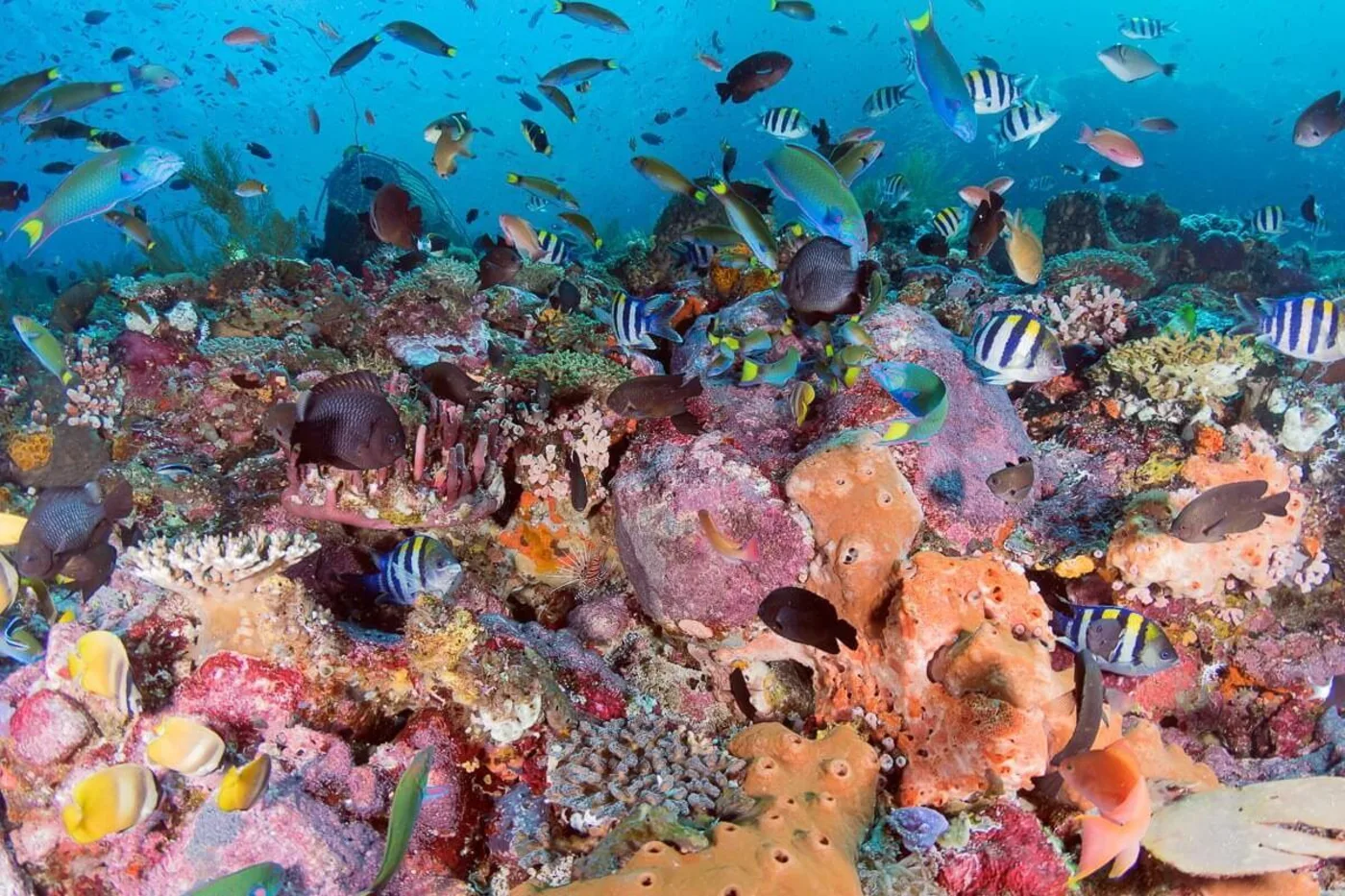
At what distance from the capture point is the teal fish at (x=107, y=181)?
329 centimetres

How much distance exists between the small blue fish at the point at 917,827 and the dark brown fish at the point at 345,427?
2.85m

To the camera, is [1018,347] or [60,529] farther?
[1018,347]

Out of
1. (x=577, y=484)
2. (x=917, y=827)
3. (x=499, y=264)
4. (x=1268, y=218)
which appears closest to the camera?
(x=917, y=827)

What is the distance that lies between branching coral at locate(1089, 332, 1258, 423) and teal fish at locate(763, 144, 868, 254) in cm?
307

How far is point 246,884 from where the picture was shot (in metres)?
2.02

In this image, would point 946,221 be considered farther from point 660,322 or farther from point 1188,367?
point 660,322

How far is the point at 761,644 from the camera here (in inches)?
145

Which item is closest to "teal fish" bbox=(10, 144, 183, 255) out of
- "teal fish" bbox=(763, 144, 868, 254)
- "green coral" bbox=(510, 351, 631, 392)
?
"green coral" bbox=(510, 351, 631, 392)

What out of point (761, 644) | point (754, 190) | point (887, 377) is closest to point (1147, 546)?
point (887, 377)

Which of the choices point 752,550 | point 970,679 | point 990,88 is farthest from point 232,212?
point 970,679

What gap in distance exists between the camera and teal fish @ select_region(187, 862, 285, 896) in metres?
2.01

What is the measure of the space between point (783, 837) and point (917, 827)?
2.44 ft

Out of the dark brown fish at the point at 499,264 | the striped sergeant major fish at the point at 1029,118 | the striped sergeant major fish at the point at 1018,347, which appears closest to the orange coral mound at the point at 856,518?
the striped sergeant major fish at the point at 1018,347

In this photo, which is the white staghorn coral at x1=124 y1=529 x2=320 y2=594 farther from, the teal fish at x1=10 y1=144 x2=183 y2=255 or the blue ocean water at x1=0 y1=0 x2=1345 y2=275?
the blue ocean water at x1=0 y1=0 x2=1345 y2=275
